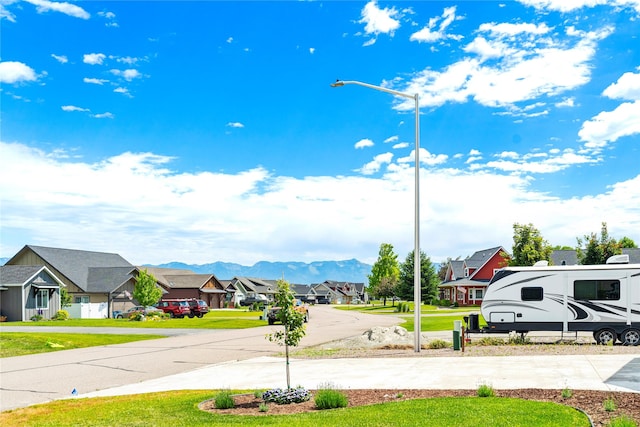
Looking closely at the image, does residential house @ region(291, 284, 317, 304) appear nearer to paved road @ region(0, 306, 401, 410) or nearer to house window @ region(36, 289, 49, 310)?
house window @ region(36, 289, 49, 310)

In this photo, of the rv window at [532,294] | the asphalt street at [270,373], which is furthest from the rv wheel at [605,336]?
the asphalt street at [270,373]

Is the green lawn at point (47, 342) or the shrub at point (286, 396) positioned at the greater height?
the shrub at point (286, 396)

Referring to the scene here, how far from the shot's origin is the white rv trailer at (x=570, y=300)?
23000 millimetres

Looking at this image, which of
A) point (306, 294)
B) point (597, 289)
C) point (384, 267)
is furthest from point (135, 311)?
point (306, 294)

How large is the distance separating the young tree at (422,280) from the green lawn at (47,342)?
46174 mm

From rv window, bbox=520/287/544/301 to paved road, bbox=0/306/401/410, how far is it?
9543 mm

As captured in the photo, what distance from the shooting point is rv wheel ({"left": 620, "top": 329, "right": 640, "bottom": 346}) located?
2280 cm

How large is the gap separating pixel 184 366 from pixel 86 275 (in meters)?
51.6

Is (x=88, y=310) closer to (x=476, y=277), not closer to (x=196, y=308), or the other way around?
(x=196, y=308)

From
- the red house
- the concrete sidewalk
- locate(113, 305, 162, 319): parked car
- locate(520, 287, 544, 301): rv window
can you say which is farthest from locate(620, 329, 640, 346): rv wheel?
the red house

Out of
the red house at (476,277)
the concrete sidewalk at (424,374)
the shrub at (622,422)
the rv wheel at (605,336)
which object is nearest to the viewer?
the shrub at (622,422)

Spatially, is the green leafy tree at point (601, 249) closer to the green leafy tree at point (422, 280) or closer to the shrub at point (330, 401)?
the green leafy tree at point (422, 280)

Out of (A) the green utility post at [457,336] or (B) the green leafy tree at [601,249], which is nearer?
(A) the green utility post at [457,336]

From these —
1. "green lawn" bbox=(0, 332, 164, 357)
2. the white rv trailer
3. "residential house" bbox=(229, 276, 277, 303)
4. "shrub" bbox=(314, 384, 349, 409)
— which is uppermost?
the white rv trailer
